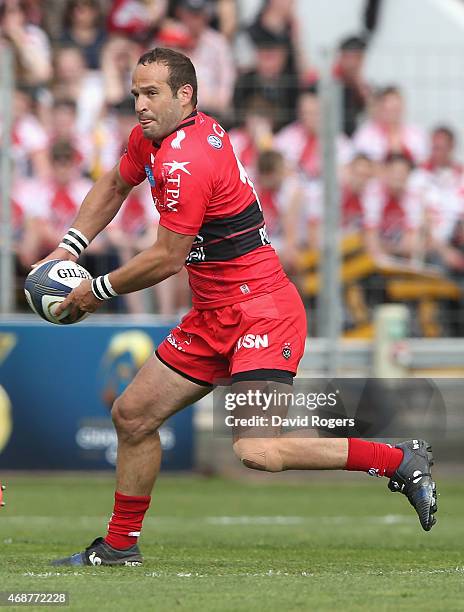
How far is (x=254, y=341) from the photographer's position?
7.04 meters

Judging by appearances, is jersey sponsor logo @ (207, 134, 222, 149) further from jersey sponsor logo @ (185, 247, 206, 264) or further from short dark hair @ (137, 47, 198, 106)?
jersey sponsor logo @ (185, 247, 206, 264)

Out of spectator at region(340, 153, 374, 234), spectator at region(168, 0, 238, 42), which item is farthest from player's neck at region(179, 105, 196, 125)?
spectator at region(168, 0, 238, 42)

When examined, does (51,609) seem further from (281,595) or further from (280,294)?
(280,294)

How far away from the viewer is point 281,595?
5.95 metres

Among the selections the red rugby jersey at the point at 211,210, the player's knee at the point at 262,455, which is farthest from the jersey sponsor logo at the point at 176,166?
the player's knee at the point at 262,455

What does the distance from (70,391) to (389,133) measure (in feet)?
13.0

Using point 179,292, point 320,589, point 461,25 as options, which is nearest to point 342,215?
point 179,292

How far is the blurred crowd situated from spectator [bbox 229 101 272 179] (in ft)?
0.04

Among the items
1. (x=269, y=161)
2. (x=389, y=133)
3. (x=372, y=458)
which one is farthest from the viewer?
(x=389, y=133)

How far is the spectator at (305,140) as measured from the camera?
13016mm

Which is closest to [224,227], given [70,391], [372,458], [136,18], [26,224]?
[372,458]

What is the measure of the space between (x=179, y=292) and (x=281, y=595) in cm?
712

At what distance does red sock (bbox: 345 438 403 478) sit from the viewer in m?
7.02

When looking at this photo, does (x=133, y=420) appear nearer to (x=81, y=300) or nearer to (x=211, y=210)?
(x=81, y=300)
